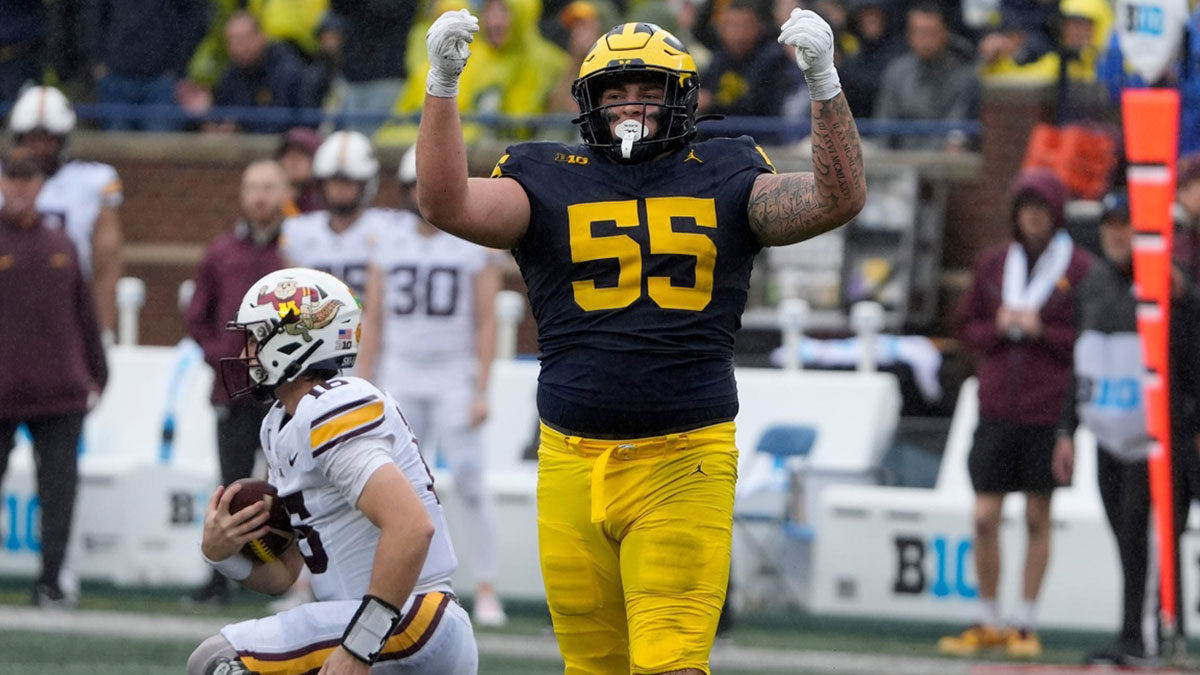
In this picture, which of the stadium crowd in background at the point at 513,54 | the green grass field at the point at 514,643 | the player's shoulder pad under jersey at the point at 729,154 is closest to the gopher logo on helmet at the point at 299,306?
the player's shoulder pad under jersey at the point at 729,154

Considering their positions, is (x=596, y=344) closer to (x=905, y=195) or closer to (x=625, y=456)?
(x=625, y=456)

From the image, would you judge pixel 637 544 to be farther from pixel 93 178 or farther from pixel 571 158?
pixel 93 178

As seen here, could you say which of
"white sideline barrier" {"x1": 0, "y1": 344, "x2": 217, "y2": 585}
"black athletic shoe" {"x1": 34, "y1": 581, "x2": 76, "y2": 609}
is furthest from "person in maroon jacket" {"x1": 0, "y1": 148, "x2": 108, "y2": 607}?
"white sideline barrier" {"x1": 0, "y1": 344, "x2": 217, "y2": 585}

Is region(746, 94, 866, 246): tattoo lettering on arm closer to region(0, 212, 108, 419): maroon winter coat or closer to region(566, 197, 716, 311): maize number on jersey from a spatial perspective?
region(566, 197, 716, 311): maize number on jersey

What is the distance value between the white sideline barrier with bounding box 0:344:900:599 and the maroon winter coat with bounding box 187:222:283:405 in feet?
3.24

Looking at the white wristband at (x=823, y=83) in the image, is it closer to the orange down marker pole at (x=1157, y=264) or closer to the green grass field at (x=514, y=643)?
the green grass field at (x=514, y=643)

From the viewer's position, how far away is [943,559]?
30.7ft

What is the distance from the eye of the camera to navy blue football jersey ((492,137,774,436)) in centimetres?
462

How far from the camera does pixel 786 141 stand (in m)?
12.4

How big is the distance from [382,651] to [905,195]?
830 cm

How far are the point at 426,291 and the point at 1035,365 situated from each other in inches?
102

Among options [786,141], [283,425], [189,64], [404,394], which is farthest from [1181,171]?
[189,64]

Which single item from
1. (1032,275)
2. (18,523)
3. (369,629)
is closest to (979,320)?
(1032,275)

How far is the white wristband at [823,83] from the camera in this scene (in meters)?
4.41
